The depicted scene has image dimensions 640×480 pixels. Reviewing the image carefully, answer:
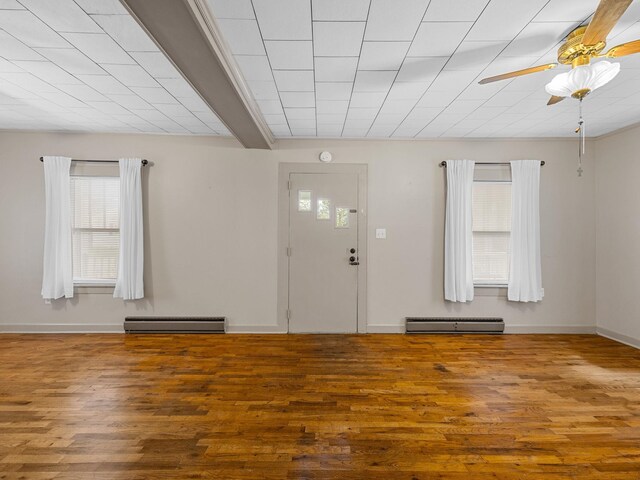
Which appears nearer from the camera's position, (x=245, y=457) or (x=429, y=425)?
(x=245, y=457)

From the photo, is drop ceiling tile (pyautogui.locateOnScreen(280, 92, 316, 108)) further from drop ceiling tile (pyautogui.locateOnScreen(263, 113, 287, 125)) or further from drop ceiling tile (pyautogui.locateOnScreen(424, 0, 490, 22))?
drop ceiling tile (pyautogui.locateOnScreen(424, 0, 490, 22))

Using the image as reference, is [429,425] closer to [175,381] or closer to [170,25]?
[175,381]

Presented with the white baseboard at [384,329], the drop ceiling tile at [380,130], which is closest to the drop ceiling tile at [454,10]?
the drop ceiling tile at [380,130]

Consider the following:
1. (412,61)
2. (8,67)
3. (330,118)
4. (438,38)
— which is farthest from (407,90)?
(8,67)

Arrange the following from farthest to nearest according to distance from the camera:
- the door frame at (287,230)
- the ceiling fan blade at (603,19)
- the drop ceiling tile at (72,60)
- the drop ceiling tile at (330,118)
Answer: the door frame at (287,230) → the drop ceiling tile at (330,118) → the drop ceiling tile at (72,60) → the ceiling fan blade at (603,19)

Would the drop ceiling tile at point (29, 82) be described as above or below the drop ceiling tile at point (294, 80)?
above

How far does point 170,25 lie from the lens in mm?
1773

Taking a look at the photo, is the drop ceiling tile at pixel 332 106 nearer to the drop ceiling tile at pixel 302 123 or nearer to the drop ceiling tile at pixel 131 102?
the drop ceiling tile at pixel 302 123

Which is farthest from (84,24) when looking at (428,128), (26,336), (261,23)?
(26,336)

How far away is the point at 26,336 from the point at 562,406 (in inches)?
228

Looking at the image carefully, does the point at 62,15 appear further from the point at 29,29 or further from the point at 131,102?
the point at 131,102

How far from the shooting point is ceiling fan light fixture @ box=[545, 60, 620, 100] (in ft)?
6.10

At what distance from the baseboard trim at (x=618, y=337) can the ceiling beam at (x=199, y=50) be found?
5.03 m

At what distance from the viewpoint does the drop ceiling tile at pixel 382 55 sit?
7.30 ft
